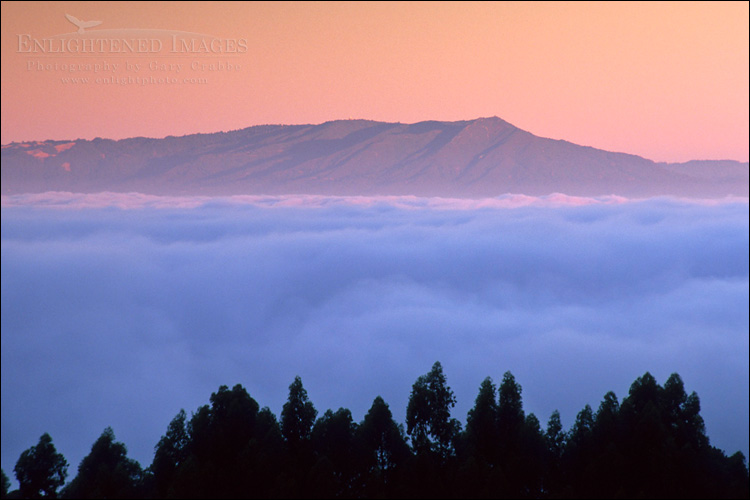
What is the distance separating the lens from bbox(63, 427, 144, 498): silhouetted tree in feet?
70.3

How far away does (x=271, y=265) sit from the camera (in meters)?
197

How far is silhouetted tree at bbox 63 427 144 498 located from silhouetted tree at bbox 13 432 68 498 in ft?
4.27

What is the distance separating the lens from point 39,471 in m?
23.8

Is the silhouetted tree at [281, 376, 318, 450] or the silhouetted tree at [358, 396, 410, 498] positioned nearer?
the silhouetted tree at [358, 396, 410, 498]

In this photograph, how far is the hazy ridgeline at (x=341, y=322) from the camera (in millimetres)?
104562

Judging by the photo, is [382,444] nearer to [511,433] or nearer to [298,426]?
[298,426]

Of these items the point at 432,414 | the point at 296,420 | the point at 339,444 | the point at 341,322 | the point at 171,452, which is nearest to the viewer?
the point at 171,452

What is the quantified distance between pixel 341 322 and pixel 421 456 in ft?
415

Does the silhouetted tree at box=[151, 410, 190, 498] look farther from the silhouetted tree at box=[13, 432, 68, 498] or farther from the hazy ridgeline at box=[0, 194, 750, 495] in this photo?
the hazy ridgeline at box=[0, 194, 750, 495]

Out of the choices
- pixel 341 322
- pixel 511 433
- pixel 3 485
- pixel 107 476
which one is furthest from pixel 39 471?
pixel 341 322

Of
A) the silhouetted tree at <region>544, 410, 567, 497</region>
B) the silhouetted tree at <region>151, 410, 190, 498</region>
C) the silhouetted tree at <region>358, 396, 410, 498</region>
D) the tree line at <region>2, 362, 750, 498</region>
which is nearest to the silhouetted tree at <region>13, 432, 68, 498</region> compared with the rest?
the tree line at <region>2, 362, 750, 498</region>

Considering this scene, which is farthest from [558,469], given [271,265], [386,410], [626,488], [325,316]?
[271,265]

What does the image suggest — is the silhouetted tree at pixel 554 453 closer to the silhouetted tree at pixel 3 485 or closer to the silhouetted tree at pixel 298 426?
the silhouetted tree at pixel 298 426

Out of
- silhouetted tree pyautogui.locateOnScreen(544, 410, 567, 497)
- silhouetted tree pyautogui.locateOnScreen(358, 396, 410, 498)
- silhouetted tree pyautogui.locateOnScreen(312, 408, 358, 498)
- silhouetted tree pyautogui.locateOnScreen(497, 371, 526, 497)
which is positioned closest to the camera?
silhouetted tree pyautogui.locateOnScreen(497, 371, 526, 497)
